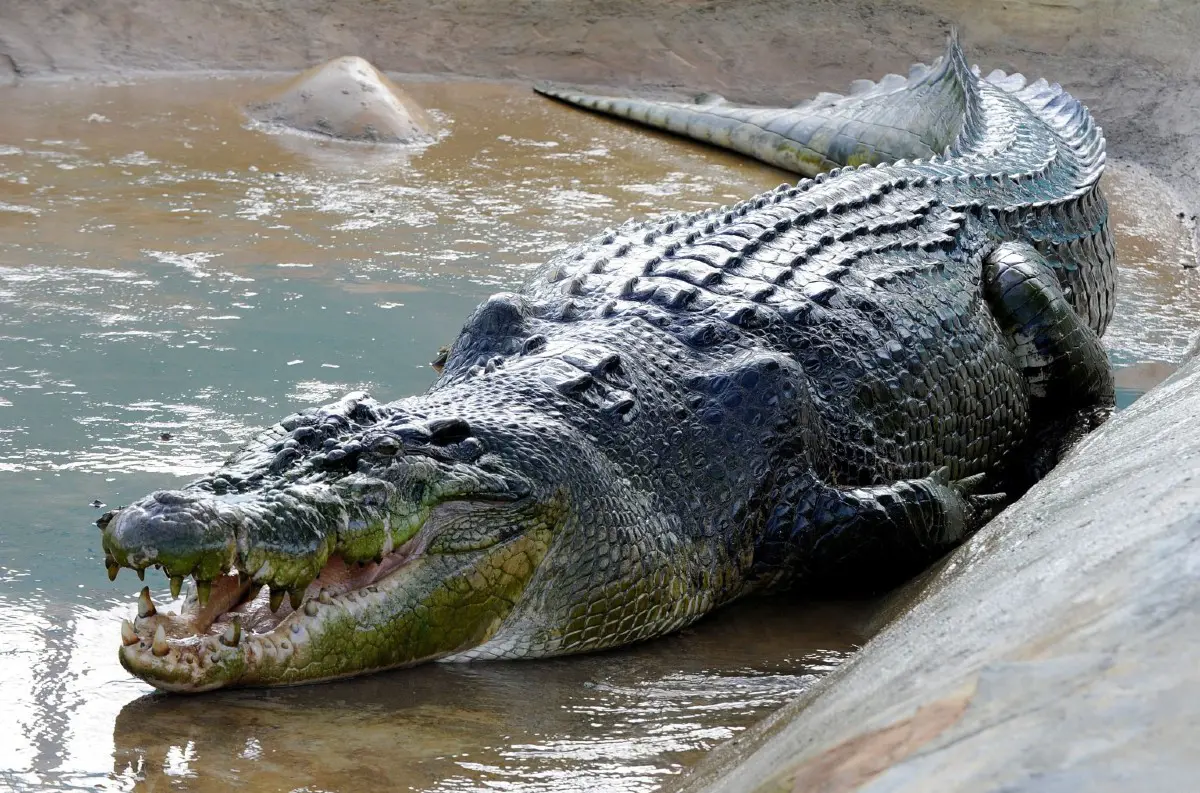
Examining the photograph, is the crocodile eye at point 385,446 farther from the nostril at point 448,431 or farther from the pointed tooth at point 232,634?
the pointed tooth at point 232,634

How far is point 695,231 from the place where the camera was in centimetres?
426

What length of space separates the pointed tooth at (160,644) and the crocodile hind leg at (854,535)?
152 centimetres

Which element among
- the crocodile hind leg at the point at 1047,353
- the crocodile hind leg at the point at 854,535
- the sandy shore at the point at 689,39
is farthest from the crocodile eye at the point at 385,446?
the sandy shore at the point at 689,39

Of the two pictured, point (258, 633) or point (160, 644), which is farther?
point (258, 633)

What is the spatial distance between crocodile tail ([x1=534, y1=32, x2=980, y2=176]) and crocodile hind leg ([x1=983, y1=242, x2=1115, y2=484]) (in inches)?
90.3

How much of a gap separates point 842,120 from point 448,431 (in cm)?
604

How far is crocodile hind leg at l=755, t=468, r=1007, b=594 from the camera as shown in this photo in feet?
11.6

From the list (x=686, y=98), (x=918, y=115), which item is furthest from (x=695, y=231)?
(x=686, y=98)

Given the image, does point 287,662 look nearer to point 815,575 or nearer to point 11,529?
point 11,529

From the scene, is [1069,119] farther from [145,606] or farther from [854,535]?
[145,606]

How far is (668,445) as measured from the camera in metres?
3.44

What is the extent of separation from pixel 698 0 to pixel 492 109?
2575mm

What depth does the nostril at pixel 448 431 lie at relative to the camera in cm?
300

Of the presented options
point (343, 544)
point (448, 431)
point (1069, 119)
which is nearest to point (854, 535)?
point (448, 431)
